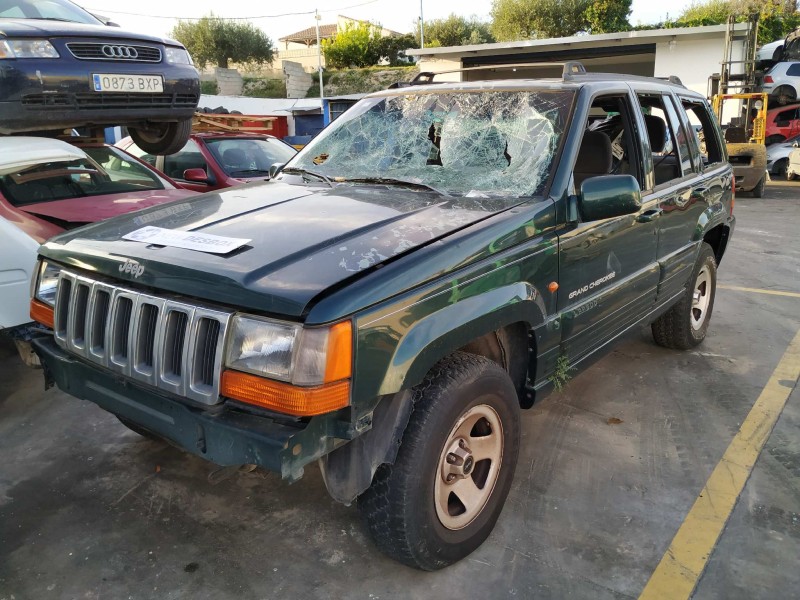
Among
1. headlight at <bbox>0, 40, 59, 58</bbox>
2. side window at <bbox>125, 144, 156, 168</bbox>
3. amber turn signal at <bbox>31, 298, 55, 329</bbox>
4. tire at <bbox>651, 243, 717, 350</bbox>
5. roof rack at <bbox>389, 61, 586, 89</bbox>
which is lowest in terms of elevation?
tire at <bbox>651, 243, 717, 350</bbox>

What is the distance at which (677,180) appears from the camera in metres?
4.07

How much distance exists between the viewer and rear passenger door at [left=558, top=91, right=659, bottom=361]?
9.96ft

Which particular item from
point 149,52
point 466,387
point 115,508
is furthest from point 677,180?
point 149,52

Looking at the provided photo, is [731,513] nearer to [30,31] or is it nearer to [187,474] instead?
[187,474]

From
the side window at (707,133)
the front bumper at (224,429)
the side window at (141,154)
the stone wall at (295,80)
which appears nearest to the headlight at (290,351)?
the front bumper at (224,429)

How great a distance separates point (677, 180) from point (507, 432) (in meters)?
2.25

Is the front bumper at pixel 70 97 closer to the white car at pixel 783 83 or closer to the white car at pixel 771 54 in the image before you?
the white car at pixel 783 83

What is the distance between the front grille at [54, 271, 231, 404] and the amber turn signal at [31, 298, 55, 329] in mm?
183

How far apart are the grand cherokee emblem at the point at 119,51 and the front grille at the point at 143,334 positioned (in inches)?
Answer: 139

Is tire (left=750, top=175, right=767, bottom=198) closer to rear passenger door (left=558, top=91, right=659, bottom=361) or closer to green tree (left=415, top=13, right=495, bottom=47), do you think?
rear passenger door (left=558, top=91, right=659, bottom=361)

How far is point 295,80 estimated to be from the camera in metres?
34.4

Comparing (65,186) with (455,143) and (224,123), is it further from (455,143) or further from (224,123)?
(224,123)

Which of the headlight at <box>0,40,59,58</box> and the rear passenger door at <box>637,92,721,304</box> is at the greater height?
the headlight at <box>0,40,59,58</box>

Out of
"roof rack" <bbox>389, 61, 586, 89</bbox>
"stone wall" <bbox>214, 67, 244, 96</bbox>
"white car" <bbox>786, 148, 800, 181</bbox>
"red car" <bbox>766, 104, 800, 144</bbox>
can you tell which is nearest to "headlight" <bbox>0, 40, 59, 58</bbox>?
"roof rack" <bbox>389, 61, 586, 89</bbox>
